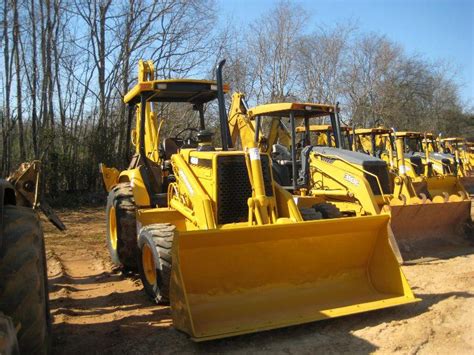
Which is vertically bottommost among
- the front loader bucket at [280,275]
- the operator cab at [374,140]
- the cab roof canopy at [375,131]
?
the front loader bucket at [280,275]

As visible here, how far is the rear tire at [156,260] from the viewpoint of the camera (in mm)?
5023

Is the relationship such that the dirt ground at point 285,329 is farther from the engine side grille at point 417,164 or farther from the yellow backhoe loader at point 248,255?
the engine side grille at point 417,164

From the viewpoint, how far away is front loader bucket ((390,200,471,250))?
775 cm

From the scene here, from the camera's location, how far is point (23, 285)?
9.57 ft

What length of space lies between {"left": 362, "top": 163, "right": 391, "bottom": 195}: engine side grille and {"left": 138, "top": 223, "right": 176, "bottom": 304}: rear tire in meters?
4.35

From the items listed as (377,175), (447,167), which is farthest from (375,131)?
(377,175)

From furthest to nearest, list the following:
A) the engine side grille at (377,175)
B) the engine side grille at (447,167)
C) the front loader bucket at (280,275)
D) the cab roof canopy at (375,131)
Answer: the engine side grille at (447,167), the cab roof canopy at (375,131), the engine side grille at (377,175), the front loader bucket at (280,275)

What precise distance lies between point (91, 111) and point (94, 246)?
8.07 metres

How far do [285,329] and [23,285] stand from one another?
2.37 meters

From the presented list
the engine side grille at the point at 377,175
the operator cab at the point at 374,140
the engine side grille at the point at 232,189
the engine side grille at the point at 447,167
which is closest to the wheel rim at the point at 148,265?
the engine side grille at the point at 232,189

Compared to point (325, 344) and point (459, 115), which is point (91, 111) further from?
point (459, 115)

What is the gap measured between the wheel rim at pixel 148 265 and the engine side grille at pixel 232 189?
2.91 ft

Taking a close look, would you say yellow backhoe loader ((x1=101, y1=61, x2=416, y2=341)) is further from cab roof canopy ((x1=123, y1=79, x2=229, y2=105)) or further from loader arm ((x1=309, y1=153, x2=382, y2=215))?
loader arm ((x1=309, y1=153, x2=382, y2=215))

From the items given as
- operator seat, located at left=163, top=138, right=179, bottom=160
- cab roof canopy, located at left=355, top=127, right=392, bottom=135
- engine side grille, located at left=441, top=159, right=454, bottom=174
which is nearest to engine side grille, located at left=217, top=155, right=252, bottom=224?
operator seat, located at left=163, top=138, right=179, bottom=160
